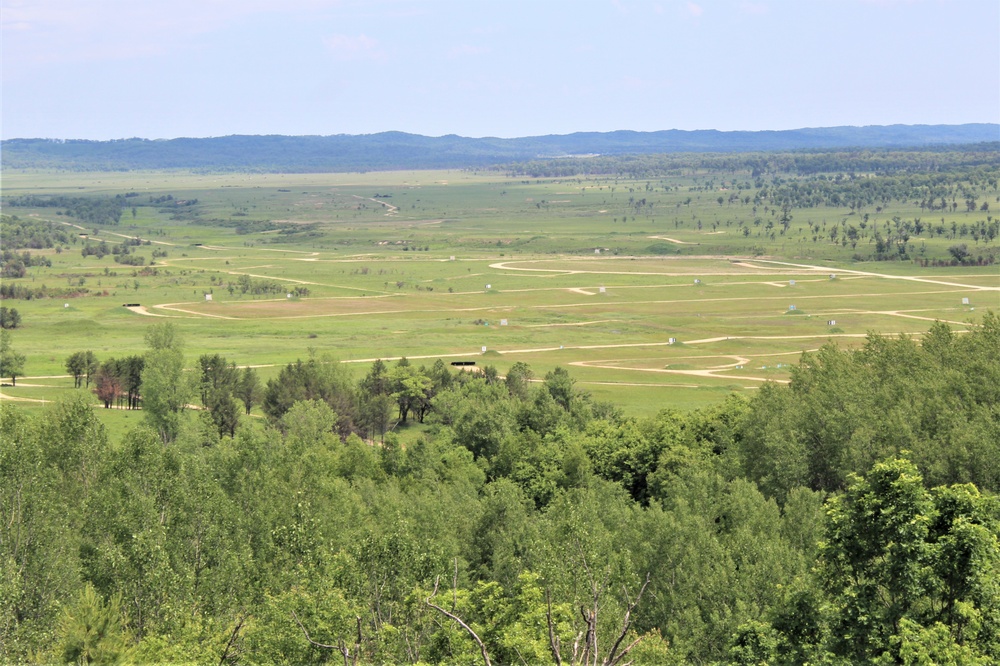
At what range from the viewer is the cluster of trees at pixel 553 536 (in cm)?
2683

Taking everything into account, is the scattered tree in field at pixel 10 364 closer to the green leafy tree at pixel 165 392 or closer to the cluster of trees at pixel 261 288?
→ the green leafy tree at pixel 165 392

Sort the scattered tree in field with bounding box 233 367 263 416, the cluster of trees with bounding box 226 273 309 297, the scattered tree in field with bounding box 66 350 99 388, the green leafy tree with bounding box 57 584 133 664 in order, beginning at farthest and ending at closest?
1. the cluster of trees with bounding box 226 273 309 297
2. the scattered tree in field with bounding box 66 350 99 388
3. the scattered tree in field with bounding box 233 367 263 416
4. the green leafy tree with bounding box 57 584 133 664

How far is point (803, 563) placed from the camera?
3906 centimetres

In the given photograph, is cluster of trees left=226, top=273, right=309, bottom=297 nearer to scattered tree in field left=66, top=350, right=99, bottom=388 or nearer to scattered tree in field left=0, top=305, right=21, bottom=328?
scattered tree in field left=0, top=305, right=21, bottom=328

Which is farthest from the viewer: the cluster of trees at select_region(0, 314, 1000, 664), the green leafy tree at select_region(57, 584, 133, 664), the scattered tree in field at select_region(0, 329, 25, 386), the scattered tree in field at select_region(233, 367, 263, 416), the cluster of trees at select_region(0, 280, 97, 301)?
the cluster of trees at select_region(0, 280, 97, 301)

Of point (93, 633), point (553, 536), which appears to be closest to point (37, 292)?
point (553, 536)

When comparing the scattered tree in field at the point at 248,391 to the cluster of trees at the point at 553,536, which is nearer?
the cluster of trees at the point at 553,536

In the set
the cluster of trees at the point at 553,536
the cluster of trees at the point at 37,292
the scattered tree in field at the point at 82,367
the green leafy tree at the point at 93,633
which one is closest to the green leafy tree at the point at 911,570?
the cluster of trees at the point at 553,536

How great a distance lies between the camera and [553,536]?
145 feet

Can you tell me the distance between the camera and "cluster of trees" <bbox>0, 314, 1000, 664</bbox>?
1056 inches

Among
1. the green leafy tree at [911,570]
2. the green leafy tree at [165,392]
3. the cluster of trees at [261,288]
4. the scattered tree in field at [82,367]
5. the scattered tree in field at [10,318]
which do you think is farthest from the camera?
the cluster of trees at [261,288]

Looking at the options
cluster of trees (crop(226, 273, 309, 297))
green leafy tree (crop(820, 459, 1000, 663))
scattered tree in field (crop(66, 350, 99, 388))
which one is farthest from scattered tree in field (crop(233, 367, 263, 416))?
green leafy tree (crop(820, 459, 1000, 663))

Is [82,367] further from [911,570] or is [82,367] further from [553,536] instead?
[911,570]

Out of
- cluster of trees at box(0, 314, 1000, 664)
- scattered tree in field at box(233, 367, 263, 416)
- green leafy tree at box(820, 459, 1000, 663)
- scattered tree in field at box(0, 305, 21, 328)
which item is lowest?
scattered tree in field at box(233, 367, 263, 416)
